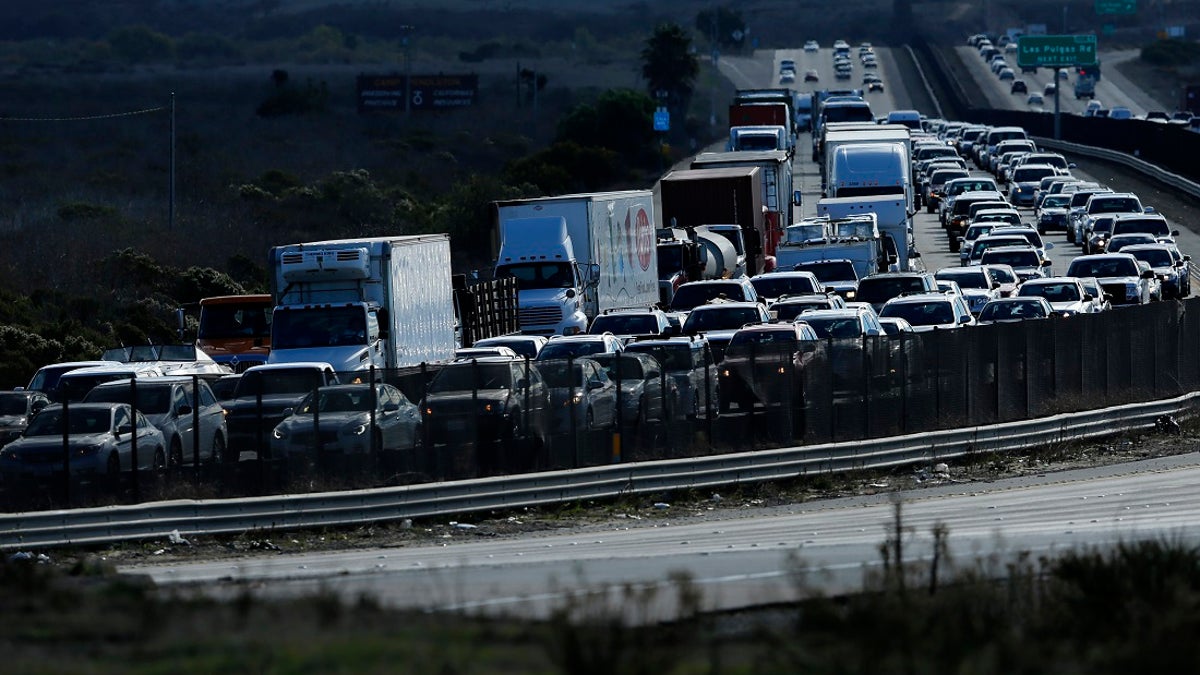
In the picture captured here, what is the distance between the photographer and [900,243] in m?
47.4

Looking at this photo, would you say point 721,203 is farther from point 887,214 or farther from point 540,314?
point 540,314

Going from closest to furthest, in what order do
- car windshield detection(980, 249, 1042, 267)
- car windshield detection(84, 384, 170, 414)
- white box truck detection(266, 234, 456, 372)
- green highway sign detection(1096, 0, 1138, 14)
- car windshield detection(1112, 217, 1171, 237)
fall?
car windshield detection(84, 384, 170, 414) < white box truck detection(266, 234, 456, 372) < car windshield detection(980, 249, 1042, 267) < car windshield detection(1112, 217, 1171, 237) < green highway sign detection(1096, 0, 1138, 14)

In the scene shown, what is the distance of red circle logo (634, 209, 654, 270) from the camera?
135ft

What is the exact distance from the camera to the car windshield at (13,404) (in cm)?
2461

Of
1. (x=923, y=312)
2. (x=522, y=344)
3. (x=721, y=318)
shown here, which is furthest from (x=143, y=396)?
(x=923, y=312)

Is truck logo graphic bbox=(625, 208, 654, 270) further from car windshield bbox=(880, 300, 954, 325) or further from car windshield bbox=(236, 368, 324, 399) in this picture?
car windshield bbox=(236, 368, 324, 399)

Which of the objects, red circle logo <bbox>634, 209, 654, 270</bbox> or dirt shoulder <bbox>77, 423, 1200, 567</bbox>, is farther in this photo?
red circle logo <bbox>634, 209, 654, 270</bbox>

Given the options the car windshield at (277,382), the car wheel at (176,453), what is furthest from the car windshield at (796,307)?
the car wheel at (176,453)

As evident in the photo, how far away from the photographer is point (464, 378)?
22.6 metres

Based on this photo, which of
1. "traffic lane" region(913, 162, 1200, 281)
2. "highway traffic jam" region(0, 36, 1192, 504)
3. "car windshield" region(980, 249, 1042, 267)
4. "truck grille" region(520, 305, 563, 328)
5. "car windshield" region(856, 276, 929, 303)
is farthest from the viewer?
"traffic lane" region(913, 162, 1200, 281)

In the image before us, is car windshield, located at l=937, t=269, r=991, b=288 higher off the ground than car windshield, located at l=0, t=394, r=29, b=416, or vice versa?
car windshield, located at l=937, t=269, r=991, b=288

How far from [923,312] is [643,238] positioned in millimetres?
10273

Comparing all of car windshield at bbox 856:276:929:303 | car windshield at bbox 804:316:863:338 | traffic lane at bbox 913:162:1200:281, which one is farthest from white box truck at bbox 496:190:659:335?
traffic lane at bbox 913:162:1200:281

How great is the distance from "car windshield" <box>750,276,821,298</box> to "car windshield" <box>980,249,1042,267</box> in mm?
9250
